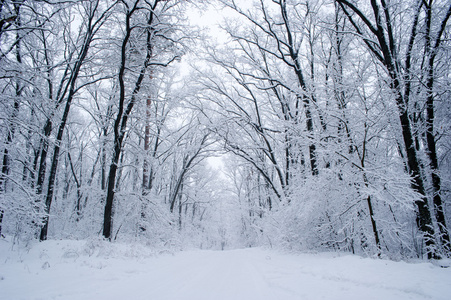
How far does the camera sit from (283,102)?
397 inches

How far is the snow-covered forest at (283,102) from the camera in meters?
5.02

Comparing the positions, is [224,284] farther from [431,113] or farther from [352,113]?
[431,113]

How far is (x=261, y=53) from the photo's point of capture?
1045 cm

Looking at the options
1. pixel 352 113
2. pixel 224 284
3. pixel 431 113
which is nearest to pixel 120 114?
pixel 224 284

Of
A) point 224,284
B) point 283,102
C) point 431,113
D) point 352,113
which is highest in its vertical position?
point 283,102

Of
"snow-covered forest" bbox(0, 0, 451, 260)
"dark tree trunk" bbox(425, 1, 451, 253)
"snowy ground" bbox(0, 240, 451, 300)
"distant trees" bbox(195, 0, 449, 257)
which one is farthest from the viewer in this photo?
"dark tree trunk" bbox(425, 1, 451, 253)

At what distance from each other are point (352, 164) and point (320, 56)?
5.82 meters

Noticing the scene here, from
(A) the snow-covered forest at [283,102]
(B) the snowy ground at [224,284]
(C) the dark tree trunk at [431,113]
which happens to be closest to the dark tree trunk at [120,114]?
(A) the snow-covered forest at [283,102]

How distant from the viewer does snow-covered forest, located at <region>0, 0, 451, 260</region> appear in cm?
502

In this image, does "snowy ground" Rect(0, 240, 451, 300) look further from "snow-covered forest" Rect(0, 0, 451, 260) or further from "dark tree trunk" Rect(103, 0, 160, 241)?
"dark tree trunk" Rect(103, 0, 160, 241)

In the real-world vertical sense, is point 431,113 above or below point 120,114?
below

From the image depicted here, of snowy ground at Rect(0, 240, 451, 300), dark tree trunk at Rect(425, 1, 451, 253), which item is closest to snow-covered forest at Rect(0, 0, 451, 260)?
dark tree trunk at Rect(425, 1, 451, 253)

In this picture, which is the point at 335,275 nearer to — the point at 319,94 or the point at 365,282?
the point at 365,282

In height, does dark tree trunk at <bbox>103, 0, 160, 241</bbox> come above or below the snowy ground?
above
